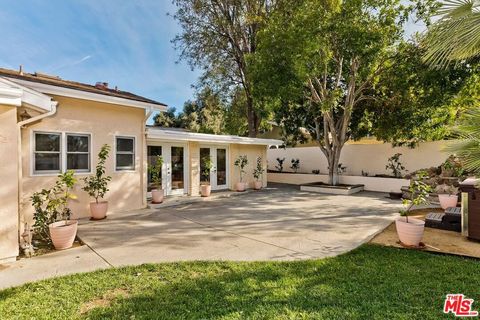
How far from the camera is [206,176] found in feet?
43.6

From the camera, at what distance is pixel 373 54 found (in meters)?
10.4

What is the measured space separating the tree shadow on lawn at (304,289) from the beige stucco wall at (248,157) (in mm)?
10025

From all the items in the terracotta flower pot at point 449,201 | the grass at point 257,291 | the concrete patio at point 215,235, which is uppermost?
the terracotta flower pot at point 449,201

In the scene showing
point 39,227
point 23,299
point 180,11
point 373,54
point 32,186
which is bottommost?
point 23,299

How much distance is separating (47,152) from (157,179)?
160 inches

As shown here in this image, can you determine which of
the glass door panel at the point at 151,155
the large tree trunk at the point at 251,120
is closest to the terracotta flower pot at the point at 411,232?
the glass door panel at the point at 151,155

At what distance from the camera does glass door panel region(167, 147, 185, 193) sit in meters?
11.7

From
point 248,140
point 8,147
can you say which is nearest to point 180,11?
point 248,140

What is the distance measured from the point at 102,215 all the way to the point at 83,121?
3.04 m

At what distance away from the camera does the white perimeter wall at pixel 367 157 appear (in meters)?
14.3

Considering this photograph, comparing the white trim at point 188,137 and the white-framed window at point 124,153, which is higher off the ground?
the white trim at point 188,137

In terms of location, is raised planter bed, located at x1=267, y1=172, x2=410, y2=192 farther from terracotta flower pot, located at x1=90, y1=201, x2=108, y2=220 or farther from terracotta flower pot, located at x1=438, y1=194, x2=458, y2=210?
terracotta flower pot, located at x1=90, y1=201, x2=108, y2=220

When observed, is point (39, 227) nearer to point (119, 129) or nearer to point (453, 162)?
point (119, 129)

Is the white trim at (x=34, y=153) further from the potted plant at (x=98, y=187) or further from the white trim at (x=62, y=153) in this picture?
the potted plant at (x=98, y=187)
